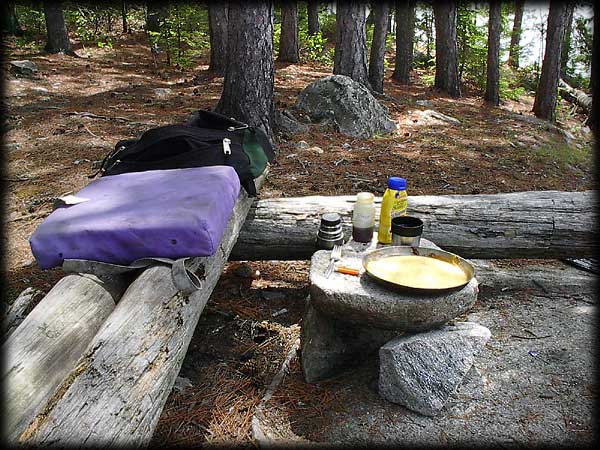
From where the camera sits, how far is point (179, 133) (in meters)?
3.50

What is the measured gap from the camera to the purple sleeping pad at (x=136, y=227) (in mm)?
2393

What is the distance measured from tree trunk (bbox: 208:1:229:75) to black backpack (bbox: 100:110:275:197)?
6276 millimetres

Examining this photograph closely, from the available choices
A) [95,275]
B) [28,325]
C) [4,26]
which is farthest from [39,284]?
[4,26]

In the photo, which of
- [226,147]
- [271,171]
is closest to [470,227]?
[226,147]

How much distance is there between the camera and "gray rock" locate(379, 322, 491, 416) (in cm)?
253

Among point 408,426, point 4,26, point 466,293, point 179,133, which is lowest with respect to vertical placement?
point 408,426

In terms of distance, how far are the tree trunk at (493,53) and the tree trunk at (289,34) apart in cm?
457

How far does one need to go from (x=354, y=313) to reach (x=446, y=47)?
1066cm

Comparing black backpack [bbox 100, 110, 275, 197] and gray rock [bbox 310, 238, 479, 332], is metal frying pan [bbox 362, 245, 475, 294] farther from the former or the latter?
black backpack [bbox 100, 110, 275, 197]

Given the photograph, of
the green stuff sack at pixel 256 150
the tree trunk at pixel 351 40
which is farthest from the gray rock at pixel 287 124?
the green stuff sack at pixel 256 150

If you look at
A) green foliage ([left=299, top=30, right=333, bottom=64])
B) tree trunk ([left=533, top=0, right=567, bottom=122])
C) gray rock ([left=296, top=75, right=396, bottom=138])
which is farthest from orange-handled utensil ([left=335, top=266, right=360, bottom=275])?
green foliage ([left=299, top=30, right=333, bottom=64])

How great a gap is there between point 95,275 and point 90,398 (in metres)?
0.84

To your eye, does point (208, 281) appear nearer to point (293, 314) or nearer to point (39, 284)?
point (293, 314)

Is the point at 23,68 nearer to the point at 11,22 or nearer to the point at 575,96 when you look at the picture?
the point at 11,22
